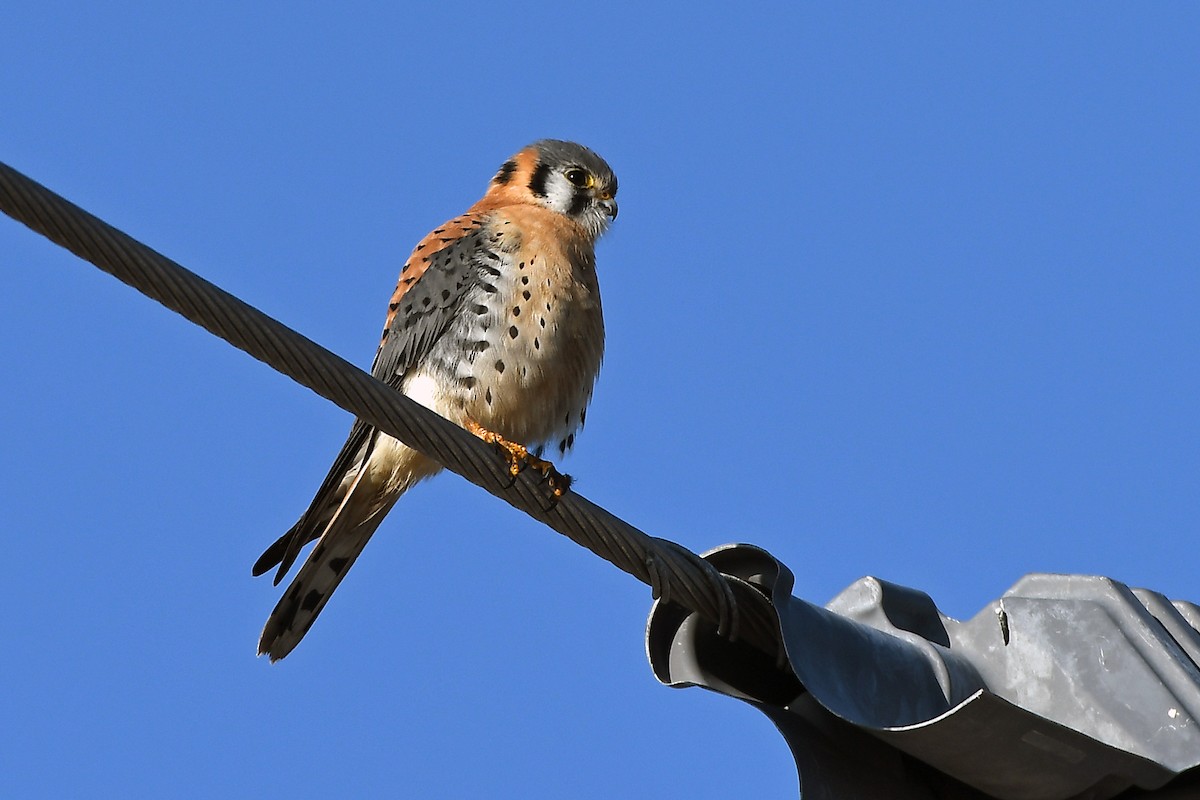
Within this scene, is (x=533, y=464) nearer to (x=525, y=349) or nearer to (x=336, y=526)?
(x=525, y=349)

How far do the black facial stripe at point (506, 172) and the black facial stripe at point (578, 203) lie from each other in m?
0.33

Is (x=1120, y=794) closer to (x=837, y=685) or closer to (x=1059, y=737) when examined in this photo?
(x=1059, y=737)

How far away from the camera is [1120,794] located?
9.61ft

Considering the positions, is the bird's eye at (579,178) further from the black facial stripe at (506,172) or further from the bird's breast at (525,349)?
the bird's breast at (525,349)

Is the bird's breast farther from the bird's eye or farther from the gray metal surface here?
the gray metal surface

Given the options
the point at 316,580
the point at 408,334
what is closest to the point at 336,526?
the point at 316,580

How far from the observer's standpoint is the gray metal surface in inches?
110

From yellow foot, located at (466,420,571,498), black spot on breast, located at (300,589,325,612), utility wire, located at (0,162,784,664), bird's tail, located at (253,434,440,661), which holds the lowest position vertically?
utility wire, located at (0,162,784,664)

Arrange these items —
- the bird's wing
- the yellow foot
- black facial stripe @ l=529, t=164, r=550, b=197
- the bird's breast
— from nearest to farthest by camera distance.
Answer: the yellow foot → the bird's breast → the bird's wing → black facial stripe @ l=529, t=164, r=550, b=197

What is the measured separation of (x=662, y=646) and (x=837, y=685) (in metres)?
0.44

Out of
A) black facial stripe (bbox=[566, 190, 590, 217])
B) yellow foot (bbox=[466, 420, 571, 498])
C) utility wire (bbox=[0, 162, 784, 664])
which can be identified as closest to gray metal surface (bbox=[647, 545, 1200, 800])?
utility wire (bbox=[0, 162, 784, 664])

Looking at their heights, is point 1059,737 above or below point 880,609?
below

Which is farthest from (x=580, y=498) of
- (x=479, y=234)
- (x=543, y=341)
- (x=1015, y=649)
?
(x=479, y=234)

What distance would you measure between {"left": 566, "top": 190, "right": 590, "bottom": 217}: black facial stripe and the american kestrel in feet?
0.65
